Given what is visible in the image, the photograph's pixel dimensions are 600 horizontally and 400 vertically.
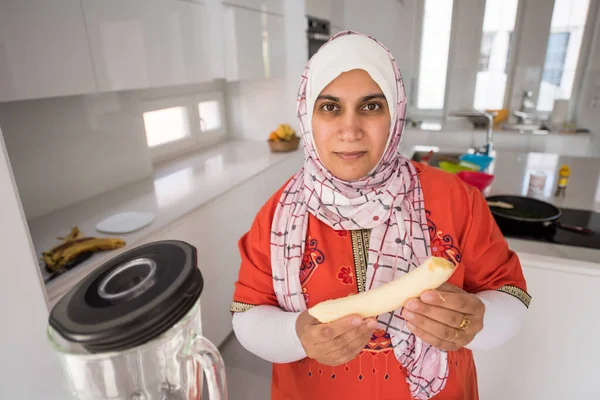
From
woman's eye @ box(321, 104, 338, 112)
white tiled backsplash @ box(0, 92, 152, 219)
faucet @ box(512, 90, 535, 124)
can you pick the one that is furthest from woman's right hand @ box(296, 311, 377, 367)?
faucet @ box(512, 90, 535, 124)

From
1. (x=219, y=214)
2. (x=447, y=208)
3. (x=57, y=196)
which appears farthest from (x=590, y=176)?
(x=57, y=196)

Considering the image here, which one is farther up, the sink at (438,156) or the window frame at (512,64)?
the window frame at (512,64)

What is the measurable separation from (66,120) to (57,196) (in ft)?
1.08

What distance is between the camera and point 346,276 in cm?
80

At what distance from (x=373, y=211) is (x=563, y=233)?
39.8 inches

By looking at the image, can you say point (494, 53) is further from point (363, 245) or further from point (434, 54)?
point (363, 245)

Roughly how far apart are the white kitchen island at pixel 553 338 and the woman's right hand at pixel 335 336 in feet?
2.95

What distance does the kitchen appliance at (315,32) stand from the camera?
99.8 inches

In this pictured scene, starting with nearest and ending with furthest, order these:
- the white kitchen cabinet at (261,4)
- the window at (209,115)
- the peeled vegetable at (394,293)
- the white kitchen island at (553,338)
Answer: the peeled vegetable at (394,293)
the white kitchen island at (553,338)
the white kitchen cabinet at (261,4)
the window at (209,115)

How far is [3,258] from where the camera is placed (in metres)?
0.56

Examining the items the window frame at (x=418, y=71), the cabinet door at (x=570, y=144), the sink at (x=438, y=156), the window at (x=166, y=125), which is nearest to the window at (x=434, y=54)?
the window frame at (x=418, y=71)

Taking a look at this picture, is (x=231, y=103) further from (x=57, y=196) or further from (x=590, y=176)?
(x=590, y=176)

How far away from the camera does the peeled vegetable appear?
1.76 ft

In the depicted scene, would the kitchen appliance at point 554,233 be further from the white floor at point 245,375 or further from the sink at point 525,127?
the sink at point 525,127
